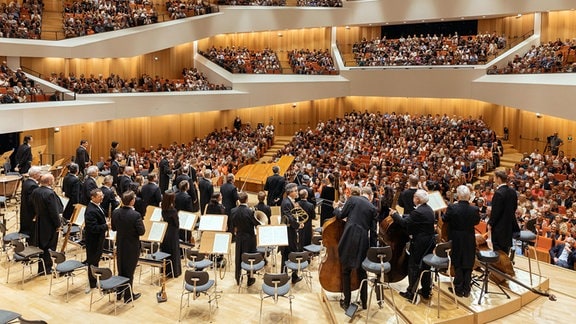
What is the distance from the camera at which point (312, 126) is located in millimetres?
28422

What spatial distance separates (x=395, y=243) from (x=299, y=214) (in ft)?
5.31

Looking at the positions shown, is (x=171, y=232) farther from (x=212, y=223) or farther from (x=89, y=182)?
(x=89, y=182)

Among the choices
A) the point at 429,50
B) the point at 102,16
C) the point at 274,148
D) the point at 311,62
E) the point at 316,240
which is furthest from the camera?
the point at 311,62

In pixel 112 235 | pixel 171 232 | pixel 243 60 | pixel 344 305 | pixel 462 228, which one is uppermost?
pixel 243 60

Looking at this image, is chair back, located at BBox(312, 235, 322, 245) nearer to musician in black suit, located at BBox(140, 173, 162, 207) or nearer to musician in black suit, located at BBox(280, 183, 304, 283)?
musician in black suit, located at BBox(280, 183, 304, 283)

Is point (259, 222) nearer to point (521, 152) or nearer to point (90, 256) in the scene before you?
point (90, 256)

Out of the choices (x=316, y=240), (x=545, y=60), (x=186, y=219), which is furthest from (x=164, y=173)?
(x=545, y=60)

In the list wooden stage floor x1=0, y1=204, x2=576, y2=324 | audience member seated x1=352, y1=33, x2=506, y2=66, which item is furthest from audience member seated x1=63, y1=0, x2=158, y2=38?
wooden stage floor x1=0, y1=204, x2=576, y2=324

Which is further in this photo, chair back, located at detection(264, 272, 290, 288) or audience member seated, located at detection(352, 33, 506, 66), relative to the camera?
audience member seated, located at detection(352, 33, 506, 66)

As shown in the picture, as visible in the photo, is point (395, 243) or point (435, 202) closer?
point (395, 243)

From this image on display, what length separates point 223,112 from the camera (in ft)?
82.7

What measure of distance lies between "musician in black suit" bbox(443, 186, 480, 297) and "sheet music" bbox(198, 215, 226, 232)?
3172 mm

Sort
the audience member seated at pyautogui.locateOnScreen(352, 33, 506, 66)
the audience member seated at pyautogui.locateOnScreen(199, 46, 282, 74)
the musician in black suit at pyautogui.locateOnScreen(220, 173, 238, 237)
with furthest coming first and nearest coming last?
1. the audience member seated at pyautogui.locateOnScreen(199, 46, 282, 74)
2. the audience member seated at pyautogui.locateOnScreen(352, 33, 506, 66)
3. the musician in black suit at pyautogui.locateOnScreen(220, 173, 238, 237)

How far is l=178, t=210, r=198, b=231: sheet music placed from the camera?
26.2 feet
